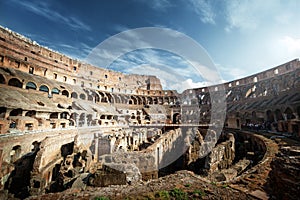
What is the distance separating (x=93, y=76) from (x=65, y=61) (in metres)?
7.31

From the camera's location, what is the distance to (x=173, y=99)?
45.5 metres

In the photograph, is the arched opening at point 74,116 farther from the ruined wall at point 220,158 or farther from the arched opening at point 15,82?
the ruined wall at point 220,158

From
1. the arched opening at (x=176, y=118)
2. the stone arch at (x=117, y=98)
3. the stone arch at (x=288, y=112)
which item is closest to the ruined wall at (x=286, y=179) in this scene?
the stone arch at (x=288, y=112)

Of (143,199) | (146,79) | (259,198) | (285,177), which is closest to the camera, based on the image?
(285,177)

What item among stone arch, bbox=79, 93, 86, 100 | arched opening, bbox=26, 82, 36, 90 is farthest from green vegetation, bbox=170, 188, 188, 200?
stone arch, bbox=79, 93, 86, 100

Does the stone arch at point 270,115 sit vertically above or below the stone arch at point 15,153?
above

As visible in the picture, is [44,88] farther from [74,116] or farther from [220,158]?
[220,158]

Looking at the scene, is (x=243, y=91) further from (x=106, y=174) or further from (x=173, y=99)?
(x=106, y=174)

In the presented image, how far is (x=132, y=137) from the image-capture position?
18141 mm

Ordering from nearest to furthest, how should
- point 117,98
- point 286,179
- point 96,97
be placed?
point 286,179, point 96,97, point 117,98

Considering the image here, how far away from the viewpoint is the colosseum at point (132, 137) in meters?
4.88

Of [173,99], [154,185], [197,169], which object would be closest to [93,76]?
[173,99]

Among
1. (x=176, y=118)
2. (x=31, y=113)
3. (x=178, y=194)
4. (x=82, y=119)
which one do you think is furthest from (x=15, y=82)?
(x=176, y=118)

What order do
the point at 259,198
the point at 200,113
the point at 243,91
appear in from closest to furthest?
the point at 259,198, the point at 243,91, the point at 200,113
